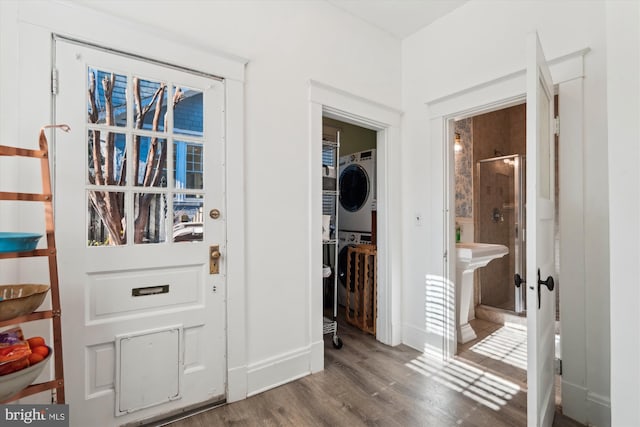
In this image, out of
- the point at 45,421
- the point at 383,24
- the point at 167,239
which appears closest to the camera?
the point at 45,421

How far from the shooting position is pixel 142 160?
1708mm

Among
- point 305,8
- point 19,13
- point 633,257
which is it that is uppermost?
point 305,8

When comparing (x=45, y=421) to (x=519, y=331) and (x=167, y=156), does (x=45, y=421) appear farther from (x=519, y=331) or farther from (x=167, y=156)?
(x=519, y=331)

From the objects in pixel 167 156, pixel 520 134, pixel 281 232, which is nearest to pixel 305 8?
pixel 167 156

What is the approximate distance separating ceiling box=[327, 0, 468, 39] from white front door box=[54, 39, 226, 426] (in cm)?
147

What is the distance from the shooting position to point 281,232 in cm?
Answer: 220

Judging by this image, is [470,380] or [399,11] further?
[399,11]

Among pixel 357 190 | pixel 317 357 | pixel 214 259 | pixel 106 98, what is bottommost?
pixel 317 357

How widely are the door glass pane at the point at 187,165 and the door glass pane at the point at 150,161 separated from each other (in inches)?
2.5

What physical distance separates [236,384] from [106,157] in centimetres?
157

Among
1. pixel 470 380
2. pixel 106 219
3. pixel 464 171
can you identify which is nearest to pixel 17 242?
pixel 106 219

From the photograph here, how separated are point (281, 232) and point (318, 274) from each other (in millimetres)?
476

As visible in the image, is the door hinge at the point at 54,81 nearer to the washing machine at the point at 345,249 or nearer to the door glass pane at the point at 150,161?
the door glass pane at the point at 150,161

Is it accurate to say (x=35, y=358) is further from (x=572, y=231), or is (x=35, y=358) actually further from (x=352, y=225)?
(x=352, y=225)
